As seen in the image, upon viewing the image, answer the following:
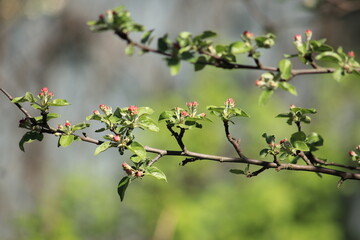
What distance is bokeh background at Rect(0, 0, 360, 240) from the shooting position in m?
4.61

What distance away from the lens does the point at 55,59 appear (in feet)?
23.7

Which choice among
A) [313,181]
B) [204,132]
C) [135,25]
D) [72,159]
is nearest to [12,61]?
[72,159]

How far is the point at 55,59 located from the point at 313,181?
4.01 metres

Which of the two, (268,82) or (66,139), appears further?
(268,82)

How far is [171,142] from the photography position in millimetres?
A: 4883

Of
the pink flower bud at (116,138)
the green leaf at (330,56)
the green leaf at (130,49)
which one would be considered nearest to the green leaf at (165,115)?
the pink flower bud at (116,138)

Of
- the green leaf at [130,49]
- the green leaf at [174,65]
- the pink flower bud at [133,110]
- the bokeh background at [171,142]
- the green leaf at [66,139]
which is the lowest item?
the bokeh background at [171,142]

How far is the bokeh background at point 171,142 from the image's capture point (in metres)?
4.61

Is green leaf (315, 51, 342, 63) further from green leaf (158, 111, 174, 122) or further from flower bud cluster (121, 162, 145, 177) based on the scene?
flower bud cluster (121, 162, 145, 177)

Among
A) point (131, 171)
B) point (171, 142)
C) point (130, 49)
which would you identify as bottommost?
point (171, 142)

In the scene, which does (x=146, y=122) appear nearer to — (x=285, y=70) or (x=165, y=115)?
(x=165, y=115)

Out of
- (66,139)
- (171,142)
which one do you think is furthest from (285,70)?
(171,142)

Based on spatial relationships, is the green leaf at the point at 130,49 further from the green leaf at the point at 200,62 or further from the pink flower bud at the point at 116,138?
the pink flower bud at the point at 116,138

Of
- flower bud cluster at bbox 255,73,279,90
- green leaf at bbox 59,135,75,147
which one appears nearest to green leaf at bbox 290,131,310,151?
flower bud cluster at bbox 255,73,279,90
